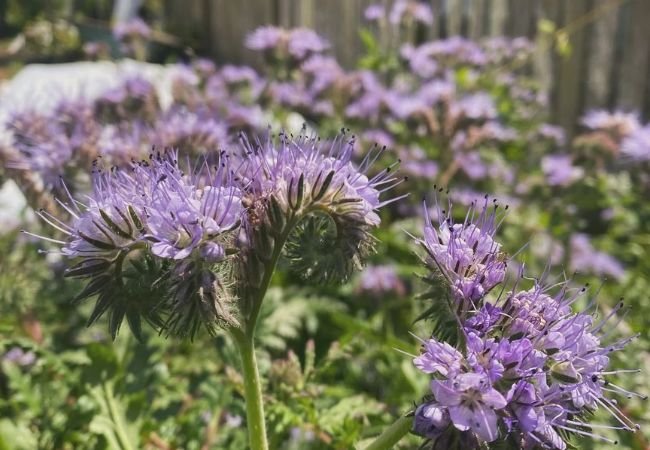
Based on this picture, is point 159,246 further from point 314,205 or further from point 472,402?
point 472,402

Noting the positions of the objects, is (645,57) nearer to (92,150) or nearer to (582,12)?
(582,12)

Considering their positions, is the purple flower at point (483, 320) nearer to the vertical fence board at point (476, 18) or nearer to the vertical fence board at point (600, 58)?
the vertical fence board at point (600, 58)

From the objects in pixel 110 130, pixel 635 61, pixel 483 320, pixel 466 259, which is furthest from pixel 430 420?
pixel 635 61

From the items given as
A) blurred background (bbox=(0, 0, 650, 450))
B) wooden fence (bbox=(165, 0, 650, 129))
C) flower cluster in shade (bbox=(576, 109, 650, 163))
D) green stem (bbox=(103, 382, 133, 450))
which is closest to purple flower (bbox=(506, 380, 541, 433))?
blurred background (bbox=(0, 0, 650, 450))

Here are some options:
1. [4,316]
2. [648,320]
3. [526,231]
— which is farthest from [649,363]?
[4,316]

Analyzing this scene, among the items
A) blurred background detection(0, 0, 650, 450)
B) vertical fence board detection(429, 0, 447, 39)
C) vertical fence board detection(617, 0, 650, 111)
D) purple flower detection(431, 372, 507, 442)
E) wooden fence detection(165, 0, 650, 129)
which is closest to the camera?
purple flower detection(431, 372, 507, 442)

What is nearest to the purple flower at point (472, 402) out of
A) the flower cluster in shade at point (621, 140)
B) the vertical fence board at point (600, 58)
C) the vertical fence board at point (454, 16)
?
the flower cluster in shade at point (621, 140)

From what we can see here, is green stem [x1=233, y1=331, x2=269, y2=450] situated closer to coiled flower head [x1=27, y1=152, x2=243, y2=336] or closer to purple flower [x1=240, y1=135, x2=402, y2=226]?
coiled flower head [x1=27, y1=152, x2=243, y2=336]

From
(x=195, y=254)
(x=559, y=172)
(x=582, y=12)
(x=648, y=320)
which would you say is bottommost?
(x=648, y=320)
